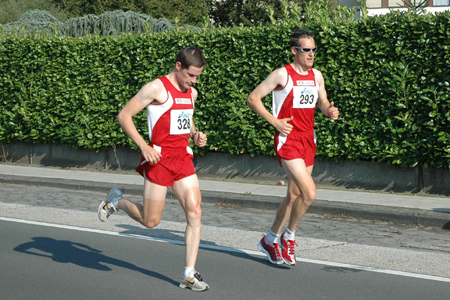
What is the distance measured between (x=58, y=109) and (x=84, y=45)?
159 cm

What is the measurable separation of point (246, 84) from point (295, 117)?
6066mm

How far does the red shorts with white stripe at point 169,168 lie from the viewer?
5.35 metres

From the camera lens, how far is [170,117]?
5.30 metres

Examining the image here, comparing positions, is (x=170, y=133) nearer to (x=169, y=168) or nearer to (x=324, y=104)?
(x=169, y=168)

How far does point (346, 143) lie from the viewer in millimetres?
10883

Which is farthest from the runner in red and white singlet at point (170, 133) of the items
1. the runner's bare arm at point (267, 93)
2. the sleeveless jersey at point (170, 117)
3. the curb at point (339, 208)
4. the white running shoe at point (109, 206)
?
the curb at point (339, 208)

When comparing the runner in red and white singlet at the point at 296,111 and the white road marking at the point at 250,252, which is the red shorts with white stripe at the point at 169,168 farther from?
the white road marking at the point at 250,252

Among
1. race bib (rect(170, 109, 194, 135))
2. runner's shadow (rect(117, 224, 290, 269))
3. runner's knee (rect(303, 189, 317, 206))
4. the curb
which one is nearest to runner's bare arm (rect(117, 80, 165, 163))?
race bib (rect(170, 109, 194, 135))

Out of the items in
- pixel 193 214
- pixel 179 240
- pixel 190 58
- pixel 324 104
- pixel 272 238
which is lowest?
pixel 179 240

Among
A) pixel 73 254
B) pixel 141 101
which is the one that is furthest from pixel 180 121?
pixel 73 254

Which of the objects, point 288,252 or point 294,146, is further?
point 288,252

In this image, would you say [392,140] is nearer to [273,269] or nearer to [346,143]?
[346,143]

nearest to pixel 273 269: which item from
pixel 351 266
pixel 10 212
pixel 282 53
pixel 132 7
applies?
pixel 351 266

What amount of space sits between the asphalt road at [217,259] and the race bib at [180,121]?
1309 mm
